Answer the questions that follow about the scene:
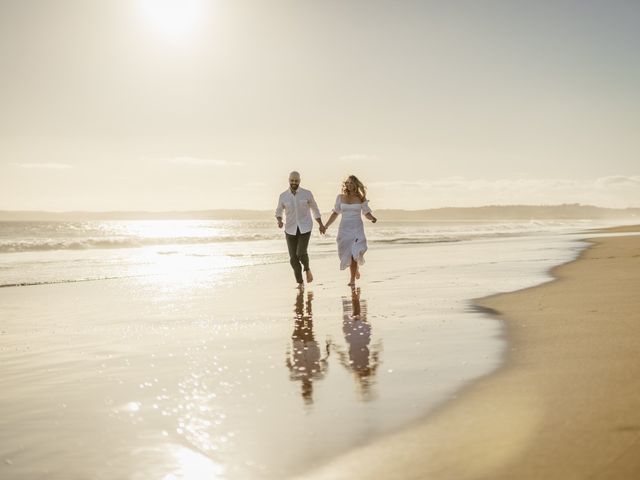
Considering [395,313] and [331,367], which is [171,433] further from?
[395,313]

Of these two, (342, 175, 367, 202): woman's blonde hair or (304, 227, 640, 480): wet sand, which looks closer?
(304, 227, 640, 480): wet sand

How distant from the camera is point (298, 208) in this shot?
12234mm

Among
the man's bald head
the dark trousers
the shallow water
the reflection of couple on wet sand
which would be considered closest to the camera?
the shallow water

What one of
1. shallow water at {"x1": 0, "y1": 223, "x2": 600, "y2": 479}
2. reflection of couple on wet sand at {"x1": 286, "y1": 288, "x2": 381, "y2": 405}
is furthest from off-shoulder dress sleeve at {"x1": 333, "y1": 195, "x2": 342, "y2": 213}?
reflection of couple on wet sand at {"x1": 286, "y1": 288, "x2": 381, "y2": 405}

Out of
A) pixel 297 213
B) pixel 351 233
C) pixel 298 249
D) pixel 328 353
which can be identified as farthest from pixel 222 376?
pixel 297 213

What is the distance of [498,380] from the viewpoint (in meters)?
4.23

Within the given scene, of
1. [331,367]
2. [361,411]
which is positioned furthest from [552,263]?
[361,411]

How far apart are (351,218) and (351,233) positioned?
0.31 meters

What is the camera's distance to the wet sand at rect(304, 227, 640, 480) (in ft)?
8.85


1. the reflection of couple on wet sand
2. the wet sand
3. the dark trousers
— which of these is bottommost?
the reflection of couple on wet sand

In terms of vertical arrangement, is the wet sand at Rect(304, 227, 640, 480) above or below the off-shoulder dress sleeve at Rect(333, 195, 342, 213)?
below

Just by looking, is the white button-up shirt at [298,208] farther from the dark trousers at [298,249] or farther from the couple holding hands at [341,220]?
the dark trousers at [298,249]

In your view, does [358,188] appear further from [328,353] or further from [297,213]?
[328,353]

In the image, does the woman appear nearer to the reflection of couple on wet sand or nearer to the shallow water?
the shallow water
